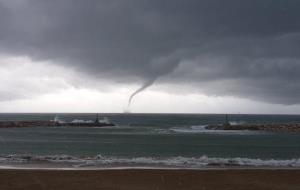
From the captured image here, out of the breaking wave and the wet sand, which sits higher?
the breaking wave

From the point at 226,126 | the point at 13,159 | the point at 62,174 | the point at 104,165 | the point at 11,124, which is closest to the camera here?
the point at 62,174

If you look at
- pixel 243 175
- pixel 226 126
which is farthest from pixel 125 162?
pixel 226 126

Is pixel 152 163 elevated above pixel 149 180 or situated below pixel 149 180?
above

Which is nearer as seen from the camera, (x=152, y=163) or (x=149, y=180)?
(x=149, y=180)

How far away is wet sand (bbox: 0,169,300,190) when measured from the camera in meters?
22.1

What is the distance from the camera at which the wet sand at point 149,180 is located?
22094 millimetres

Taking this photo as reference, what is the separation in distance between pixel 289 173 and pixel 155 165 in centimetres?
953

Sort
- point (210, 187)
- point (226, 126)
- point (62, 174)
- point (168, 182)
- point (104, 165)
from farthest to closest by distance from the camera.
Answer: point (226, 126), point (104, 165), point (62, 174), point (168, 182), point (210, 187)

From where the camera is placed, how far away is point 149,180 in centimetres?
2438

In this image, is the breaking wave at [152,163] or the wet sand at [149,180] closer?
the wet sand at [149,180]

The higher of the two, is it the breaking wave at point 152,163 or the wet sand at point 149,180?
the breaking wave at point 152,163

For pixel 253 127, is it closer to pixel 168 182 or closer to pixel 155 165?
pixel 155 165

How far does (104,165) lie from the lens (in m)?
33.3

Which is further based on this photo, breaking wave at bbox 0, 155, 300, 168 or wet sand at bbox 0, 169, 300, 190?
breaking wave at bbox 0, 155, 300, 168
